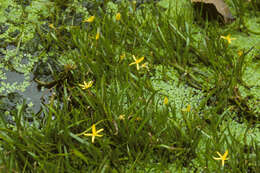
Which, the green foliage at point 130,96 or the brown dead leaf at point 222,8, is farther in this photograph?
the brown dead leaf at point 222,8

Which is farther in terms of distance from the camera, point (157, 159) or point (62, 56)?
point (62, 56)

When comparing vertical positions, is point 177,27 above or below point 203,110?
above

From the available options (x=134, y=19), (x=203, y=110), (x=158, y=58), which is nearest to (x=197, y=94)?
(x=203, y=110)

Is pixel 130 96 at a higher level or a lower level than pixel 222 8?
lower

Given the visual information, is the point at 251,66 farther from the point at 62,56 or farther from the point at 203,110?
the point at 62,56

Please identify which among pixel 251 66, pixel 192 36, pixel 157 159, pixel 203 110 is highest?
pixel 192 36

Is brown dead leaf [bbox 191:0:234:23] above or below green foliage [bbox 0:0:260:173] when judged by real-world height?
above

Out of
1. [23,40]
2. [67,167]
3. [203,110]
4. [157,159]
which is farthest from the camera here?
[23,40]

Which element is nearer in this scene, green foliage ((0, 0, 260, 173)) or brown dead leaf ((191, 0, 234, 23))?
green foliage ((0, 0, 260, 173))

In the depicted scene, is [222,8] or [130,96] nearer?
[130,96]

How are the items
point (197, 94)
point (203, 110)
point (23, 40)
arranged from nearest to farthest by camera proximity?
point (203, 110)
point (197, 94)
point (23, 40)

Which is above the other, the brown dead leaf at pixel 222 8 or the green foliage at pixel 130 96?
the brown dead leaf at pixel 222 8
